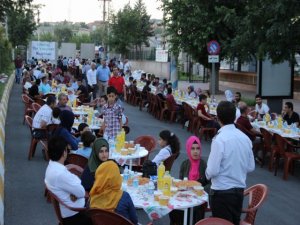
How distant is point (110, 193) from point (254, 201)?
1873 millimetres

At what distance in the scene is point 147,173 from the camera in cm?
695

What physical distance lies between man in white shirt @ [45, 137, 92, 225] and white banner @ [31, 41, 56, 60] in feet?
114

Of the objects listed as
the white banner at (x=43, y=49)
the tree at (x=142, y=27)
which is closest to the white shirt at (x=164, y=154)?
the white banner at (x=43, y=49)

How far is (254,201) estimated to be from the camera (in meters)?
6.22

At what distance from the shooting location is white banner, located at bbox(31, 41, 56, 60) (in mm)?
39412

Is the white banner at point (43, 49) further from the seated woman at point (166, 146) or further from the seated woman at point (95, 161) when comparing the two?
the seated woman at point (95, 161)

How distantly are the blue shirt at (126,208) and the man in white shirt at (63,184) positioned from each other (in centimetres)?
56

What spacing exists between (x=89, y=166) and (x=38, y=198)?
266cm

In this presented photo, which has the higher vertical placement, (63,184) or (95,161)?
(95,161)

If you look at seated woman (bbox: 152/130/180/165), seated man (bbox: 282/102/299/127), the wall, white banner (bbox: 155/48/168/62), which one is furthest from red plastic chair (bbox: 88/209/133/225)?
white banner (bbox: 155/48/168/62)

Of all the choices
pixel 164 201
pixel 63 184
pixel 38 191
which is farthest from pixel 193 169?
pixel 38 191

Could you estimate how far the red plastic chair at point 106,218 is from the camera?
515cm

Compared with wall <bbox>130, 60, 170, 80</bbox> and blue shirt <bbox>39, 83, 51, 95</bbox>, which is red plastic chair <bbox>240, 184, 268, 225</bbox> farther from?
wall <bbox>130, 60, 170, 80</bbox>

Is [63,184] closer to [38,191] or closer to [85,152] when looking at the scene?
[85,152]
